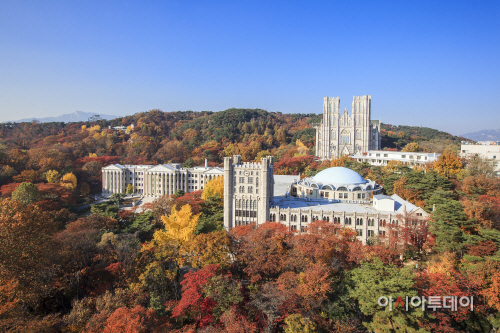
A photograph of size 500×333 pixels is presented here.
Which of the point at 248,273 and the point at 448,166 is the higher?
the point at 448,166

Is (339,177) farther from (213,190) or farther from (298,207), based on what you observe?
(213,190)

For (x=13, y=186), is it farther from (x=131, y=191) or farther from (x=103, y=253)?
(x=103, y=253)

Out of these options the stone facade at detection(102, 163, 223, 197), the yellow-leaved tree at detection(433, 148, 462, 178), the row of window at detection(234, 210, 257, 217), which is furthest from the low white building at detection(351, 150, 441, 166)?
the row of window at detection(234, 210, 257, 217)

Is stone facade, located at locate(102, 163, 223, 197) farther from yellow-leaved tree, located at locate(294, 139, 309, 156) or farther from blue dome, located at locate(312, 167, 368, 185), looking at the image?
blue dome, located at locate(312, 167, 368, 185)

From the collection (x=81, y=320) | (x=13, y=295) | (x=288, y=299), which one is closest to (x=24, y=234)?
(x=13, y=295)

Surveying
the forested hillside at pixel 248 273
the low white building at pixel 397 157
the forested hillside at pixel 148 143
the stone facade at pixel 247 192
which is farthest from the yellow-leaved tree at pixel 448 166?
the forested hillside at pixel 148 143

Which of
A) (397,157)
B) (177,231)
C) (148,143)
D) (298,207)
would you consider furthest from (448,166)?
(148,143)
